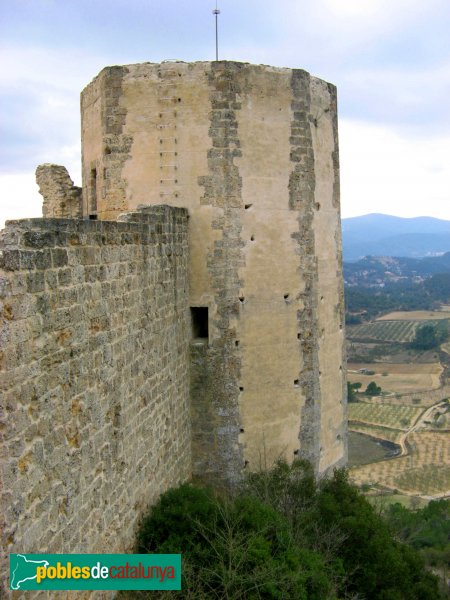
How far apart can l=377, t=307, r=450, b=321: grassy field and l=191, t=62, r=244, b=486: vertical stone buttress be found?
11658 cm

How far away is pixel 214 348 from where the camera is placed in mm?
8695

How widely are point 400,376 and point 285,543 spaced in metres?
76.1

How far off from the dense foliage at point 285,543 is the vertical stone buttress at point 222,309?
24.0 inches

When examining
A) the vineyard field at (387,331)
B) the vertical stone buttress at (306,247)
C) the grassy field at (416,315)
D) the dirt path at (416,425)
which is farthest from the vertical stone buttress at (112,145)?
the grassy field at (416,315)

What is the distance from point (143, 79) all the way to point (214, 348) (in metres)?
3.55

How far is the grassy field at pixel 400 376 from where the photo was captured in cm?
7394

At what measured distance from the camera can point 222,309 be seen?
8.67 meters

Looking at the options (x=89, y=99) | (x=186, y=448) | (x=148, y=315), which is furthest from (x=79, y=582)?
(x=89, y=99)

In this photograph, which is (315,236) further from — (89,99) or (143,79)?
(89,99)

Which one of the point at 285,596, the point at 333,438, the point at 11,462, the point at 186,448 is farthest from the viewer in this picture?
the point at 333,438

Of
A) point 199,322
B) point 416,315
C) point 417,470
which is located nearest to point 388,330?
point 416,315

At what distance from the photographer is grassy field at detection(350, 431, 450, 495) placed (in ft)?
137

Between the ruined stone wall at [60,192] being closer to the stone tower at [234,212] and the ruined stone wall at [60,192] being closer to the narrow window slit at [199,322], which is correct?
the stone tower at [234,212]

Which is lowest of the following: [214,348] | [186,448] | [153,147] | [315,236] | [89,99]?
[186,448]
